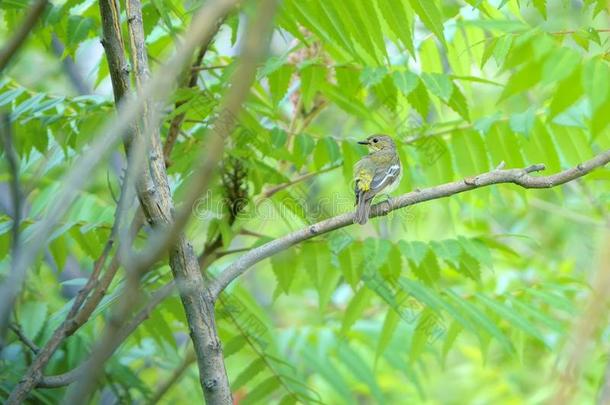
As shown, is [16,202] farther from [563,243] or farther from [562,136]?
[563,243]

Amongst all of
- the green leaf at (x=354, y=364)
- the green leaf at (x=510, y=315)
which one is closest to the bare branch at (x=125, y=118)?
the green leaf at (x=510, y=315)

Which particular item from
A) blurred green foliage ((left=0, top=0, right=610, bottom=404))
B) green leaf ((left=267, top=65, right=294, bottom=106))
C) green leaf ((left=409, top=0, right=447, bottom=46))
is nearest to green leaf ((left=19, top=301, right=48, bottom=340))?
blurred green foliage ((left=0, top=0, right=610, bottom=404))

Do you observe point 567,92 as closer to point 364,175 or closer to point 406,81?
point 406,81

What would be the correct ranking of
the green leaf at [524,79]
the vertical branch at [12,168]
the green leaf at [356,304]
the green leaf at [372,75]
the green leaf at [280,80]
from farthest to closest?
1. the green leaf at [356,304]
2. the green leaf at [280,80]
3. the green leaf at [372,75]
4. the green leaf at [524,79]
5. the vertical branch at [12,168]

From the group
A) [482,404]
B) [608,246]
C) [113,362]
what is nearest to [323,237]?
[113,362]

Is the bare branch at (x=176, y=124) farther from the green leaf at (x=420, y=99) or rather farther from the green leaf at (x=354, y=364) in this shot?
the green leaf at (x=354, y=364)

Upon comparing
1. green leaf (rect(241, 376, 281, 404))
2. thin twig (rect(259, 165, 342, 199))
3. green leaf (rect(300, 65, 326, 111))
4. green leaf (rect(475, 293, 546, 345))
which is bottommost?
green leaf (rect(475, 293, 546, 345))

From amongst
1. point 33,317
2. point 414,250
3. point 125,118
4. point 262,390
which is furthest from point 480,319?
point 125,118

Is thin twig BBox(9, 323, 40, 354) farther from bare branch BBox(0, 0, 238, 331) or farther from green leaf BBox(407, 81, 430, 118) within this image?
green leaf BBox(407, 81, 430, 118)

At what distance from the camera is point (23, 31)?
134 centimetres

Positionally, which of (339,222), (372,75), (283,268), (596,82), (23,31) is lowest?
(596,82)

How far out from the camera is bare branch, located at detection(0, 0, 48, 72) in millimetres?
1312

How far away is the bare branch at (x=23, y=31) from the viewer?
1.31 meters

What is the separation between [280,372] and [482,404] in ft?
14.8
